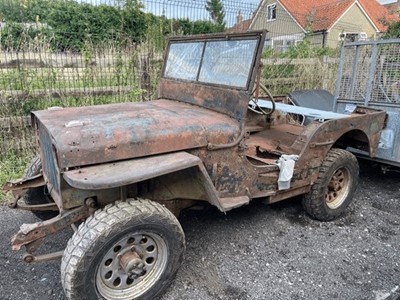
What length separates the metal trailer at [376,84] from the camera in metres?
4.30

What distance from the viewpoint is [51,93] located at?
5043 millimetres

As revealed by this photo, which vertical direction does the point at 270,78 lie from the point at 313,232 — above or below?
above

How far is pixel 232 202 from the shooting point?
2.88 meters

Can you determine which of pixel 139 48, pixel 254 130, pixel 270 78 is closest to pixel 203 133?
pixel 254 130

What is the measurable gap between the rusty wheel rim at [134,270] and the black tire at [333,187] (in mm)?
1801

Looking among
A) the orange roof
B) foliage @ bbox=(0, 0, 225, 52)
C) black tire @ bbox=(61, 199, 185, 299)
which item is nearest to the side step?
black tire @ bbox=(61, 199, 185, 299)

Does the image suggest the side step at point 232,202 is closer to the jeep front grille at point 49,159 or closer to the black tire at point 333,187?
the black tire at point 333,187

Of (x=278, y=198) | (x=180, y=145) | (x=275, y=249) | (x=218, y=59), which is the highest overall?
(x=218, y=59)

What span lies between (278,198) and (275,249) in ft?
1.55

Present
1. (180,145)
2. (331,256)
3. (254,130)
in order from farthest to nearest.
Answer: (254,130), (331,256), (180,145)

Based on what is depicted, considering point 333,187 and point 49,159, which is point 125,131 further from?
point 333,187

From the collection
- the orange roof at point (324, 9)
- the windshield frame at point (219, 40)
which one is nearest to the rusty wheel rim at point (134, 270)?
the windshield frame at point (219, 40)

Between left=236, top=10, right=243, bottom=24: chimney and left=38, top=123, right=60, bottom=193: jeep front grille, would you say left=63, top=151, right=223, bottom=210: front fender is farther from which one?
left=236, top=10, right=243, bottom=24: chimney

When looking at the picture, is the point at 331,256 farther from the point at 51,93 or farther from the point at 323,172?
the point at 51,93
